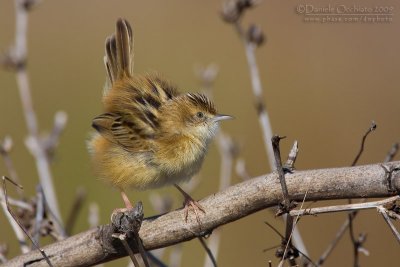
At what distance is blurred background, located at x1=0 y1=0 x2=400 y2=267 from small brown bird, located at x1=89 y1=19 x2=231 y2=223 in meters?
2.48

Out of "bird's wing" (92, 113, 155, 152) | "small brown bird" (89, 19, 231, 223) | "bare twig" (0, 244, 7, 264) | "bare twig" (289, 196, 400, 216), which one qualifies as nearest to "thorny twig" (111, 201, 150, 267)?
"bare twig" (289, 196, 400, 216)

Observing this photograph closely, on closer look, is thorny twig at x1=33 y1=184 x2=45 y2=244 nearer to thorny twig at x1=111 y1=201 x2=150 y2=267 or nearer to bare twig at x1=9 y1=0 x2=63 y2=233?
bare twig at x1=9 y1=0 x2=63 y2=233

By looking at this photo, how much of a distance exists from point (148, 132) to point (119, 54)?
2.47 ft

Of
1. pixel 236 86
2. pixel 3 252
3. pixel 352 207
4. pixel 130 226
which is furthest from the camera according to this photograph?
pixel 236 86

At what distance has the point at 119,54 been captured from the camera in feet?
14.4

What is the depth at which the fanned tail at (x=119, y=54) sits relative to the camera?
4398 millimetres

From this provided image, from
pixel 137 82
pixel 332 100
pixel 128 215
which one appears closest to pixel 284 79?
pixel 332 100

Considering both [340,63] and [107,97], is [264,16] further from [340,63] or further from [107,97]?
[107,97]

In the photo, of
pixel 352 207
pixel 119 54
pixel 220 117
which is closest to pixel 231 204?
pixel 352 207

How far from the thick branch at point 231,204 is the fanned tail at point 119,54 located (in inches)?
62.3

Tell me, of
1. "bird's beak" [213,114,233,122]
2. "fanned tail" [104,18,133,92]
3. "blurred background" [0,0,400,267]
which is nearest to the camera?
"bird's beak" [213,114,233,122]

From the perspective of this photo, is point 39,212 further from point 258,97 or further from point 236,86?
point 236,86

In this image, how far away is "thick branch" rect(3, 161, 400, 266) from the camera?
2461 mm

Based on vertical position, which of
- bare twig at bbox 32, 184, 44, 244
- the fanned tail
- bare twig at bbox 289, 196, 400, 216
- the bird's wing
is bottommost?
bare twig at bbox 289, 196, 400, 216
